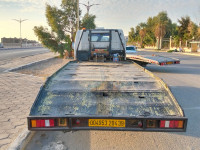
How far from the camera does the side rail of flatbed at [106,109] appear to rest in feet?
9.05

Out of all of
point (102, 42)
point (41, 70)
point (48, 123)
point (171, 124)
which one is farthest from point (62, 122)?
point (41, 70)

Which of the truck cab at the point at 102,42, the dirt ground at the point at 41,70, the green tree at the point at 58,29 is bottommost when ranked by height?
the dirt ground at the point at 41,70

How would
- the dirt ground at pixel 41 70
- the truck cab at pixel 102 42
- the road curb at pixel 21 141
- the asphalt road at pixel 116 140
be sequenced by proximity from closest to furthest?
the road curb at pixel 21 141 < the asphalt road at pixel 116 140 < the truck cab at pixel 102 42 < the dirt ground at pixel 41 70

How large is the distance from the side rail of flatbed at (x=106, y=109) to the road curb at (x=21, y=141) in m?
0.50

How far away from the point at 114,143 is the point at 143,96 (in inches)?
40.5

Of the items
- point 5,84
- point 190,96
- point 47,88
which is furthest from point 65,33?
point 47,88

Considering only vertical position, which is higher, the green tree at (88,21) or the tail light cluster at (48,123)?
the green tree at (88,21)

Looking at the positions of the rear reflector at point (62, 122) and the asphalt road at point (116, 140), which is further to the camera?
the asphalt road at point (116, 140)

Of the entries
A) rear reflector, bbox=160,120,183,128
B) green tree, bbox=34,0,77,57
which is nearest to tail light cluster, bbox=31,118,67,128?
rear reflector, bbox=160,120,183,128

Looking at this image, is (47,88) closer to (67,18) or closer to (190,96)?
(190,96)

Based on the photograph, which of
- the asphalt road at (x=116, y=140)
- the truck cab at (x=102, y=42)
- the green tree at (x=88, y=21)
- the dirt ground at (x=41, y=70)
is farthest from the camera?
the green tree at (x=88, y=21)

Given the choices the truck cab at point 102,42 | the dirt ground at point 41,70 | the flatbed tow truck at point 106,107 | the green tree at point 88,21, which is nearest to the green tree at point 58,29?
the green tree at point 88,21

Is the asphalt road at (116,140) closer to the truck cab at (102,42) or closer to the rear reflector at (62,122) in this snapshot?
the rear reflector at (62,122)

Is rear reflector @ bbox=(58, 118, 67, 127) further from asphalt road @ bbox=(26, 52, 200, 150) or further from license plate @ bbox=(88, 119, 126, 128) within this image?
asphalt road @ bbox=(26, 52, 200, 150)
